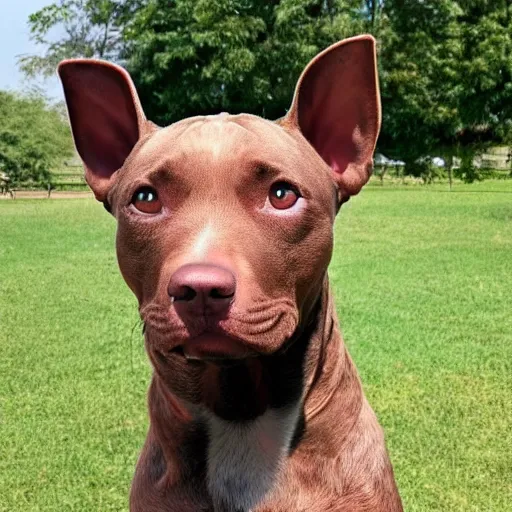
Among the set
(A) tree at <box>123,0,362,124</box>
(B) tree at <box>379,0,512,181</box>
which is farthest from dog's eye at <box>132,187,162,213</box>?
(B) tree at <box>379,0,512,181</box>

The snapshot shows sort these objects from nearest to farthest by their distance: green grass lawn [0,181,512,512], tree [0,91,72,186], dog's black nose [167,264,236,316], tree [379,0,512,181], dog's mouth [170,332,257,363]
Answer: dog's black nose [167,264,236,316]
dog's mouth [170,332,257,363]
green grass lawn [0,181,512,512]
tree [379,0,512,181]
tree [0,91,72,186]

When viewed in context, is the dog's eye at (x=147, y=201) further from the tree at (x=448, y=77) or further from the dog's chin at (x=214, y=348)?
the tree at (x=448, y=77)

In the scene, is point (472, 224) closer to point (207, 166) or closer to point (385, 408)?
point (385, 408)

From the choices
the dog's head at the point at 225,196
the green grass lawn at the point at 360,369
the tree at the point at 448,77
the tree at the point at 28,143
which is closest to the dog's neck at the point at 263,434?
the dog's head at the point at 225,196

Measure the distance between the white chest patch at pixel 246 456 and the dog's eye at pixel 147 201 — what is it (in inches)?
22.7

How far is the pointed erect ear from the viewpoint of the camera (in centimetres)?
219

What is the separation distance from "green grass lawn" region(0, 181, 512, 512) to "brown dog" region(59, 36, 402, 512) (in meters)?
2.21

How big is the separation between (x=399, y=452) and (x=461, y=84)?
880 inches

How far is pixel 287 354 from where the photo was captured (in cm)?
208

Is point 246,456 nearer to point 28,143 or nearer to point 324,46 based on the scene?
point 324,46

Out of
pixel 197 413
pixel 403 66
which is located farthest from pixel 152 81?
pixel 197 413

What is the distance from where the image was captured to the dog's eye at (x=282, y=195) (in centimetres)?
192

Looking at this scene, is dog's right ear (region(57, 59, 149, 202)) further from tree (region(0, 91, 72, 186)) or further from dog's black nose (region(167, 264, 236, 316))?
tree (region(0, 91, 72, 186))

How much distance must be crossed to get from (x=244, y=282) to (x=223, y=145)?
0.36m
